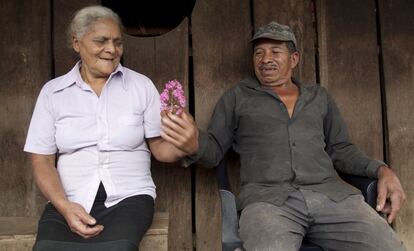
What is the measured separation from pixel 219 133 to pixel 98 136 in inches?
23.5

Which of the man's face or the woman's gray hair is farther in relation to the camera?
the man's face

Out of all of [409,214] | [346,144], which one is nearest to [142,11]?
[346,144]

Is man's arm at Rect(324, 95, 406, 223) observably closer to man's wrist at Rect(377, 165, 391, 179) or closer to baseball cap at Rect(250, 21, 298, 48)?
man's wrist at Rect(377, 165, 391, 179)

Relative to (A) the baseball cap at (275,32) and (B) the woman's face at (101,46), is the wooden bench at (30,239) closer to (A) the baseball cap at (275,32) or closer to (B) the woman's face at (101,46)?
(B) the woman's face at (101,46)

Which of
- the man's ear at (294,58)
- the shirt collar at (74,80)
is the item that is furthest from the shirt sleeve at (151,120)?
the man's ear at (294,58)

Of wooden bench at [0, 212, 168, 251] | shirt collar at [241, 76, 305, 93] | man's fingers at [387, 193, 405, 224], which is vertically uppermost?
shirt collar at [241, 76, 305, 93]

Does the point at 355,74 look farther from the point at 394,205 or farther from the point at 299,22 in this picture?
the point at 394,205

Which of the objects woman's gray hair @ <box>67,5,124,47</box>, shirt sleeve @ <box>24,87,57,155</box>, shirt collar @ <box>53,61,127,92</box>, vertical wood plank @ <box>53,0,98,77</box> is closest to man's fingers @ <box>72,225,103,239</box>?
shirt sleeve @ <box>24,87,57,155</box>

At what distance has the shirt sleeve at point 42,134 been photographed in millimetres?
2584

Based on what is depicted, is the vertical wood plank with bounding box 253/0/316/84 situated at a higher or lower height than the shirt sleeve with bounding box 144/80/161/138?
higher

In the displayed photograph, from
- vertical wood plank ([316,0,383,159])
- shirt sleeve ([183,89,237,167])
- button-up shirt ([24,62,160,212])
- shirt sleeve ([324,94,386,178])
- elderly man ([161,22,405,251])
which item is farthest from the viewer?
vertical wood plank ([316,0,383,159])

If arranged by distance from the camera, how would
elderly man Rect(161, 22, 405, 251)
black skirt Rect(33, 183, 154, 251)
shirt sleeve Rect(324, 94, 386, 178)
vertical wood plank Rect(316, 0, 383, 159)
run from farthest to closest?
vertical wood plank Rect(316, 0, 383, 159)
shirt sleeve Rect(324, 94, 386, 178)
elderly man Rect(161, 22, 405, 251)
black skirt Rect(33, 183, 154, 251)

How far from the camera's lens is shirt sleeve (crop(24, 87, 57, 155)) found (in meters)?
2.58

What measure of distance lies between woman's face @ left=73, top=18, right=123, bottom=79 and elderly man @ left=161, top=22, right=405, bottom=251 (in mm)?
533
